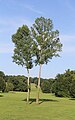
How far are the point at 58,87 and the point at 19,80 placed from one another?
5094 cm

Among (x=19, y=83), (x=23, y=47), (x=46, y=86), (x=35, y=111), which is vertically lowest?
(x=35, y=111)

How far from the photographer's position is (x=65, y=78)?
111250 millimetres

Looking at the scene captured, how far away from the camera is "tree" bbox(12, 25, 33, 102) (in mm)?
61094

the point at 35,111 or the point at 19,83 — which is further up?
the point at 19,83

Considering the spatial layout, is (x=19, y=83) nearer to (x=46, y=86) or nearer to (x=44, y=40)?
(x=46, y=86)

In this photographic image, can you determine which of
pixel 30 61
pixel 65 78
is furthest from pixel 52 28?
pixel 65 78

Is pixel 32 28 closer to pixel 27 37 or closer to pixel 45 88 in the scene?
pixel 27 37

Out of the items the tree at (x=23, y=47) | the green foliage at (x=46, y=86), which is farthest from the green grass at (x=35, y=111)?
the green foliage at (x=46, y=86)

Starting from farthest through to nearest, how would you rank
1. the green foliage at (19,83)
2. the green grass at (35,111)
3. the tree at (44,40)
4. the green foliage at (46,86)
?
the green foliage at (46,86) → the green foliage at (19,83) → the tree at (44,40) → the green grass at (35,111)

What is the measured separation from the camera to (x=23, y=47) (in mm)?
61125

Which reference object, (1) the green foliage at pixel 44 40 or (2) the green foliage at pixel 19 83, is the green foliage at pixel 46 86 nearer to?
(2) the green foliage at pixel 19 83

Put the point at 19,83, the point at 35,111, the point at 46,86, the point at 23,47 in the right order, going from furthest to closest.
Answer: the point at 46,86
the point at 19,83
the point at 23,47
the point at 35,111

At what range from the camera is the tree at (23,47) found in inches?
2405

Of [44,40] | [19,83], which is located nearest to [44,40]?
[44,40]
